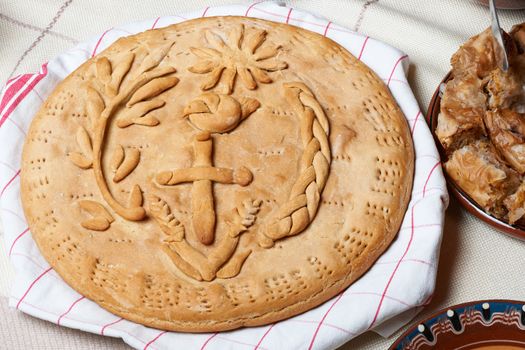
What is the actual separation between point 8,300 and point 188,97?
51 cm

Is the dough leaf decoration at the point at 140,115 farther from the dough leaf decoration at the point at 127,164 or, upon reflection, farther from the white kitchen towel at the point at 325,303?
the white kitchen towel at the point at 325,303

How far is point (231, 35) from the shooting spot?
1.45 meters

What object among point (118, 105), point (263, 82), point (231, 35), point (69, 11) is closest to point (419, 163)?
point (263, 82)

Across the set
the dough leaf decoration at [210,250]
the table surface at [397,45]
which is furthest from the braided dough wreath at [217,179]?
the table surface at [397,45]

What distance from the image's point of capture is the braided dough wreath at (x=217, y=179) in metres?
1.20

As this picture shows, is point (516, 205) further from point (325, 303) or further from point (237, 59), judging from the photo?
point (237, 59)

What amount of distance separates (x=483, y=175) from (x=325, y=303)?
0.36m

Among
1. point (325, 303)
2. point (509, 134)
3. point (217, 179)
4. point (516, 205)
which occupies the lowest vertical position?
point (325, 303)

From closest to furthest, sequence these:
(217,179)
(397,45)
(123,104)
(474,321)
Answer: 1. (474,321)
2. (217,179)
3. (123,104)
4. (397,45)

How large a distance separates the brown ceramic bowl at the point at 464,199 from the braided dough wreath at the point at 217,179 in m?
0.07

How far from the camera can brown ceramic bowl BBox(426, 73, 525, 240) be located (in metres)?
1.25

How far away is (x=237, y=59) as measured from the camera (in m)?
1.41

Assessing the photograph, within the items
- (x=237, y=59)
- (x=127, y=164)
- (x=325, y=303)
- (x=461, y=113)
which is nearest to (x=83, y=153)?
(x=127, y=164)

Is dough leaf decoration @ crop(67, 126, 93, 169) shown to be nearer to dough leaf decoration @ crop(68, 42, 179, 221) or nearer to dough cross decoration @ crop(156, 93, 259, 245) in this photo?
dough leaf decoration @ crop(68, 42, 179, 221)
